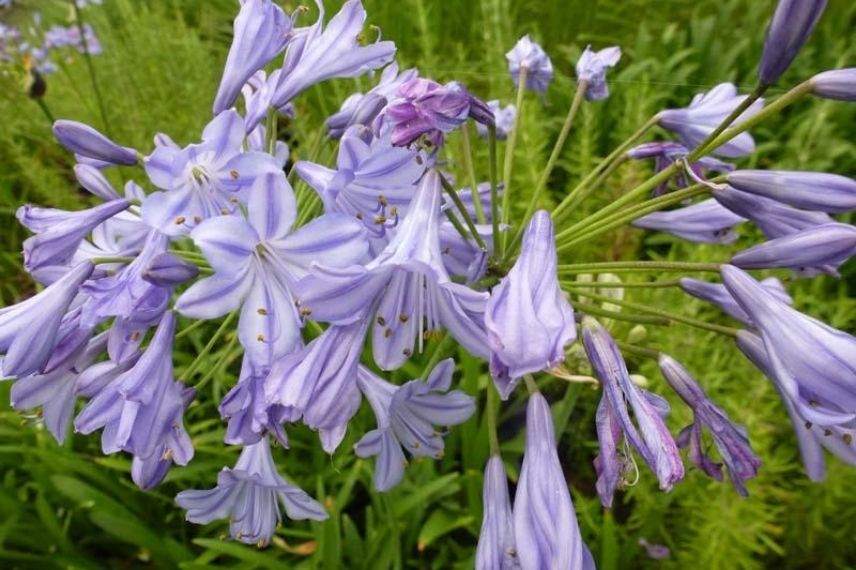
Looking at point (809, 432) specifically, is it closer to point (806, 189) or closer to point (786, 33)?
point (806, 189)

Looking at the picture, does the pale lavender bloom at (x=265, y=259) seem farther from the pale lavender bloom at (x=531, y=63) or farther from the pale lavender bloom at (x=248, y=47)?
the pale lavender bloom at (x=531, y=63)

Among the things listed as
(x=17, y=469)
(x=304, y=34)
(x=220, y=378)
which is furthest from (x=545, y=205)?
(x=17, y=469)

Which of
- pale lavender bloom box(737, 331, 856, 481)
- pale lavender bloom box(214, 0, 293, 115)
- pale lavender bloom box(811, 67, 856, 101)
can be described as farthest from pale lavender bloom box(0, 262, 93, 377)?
pale lavender bloom box(811, 67, 856, 101)

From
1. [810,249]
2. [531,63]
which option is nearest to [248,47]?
[531,63]

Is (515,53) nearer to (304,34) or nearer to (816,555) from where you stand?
(304,34)

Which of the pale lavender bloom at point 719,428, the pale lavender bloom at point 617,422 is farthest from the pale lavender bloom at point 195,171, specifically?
the pale lavender bloom at point 719,428

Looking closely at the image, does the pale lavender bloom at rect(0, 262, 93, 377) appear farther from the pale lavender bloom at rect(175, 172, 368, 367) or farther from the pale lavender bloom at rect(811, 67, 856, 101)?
the pale lavender bloom at rect(811, 67, 856, 101)
